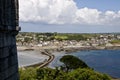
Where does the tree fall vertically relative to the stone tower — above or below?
below

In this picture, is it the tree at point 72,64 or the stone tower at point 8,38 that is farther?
the tree at point 72,64

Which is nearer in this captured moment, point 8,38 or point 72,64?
point 8,38

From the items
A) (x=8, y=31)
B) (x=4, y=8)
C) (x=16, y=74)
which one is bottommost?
(x=16, y=74)

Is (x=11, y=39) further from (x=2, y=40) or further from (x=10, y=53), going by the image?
(x=2, y=40)

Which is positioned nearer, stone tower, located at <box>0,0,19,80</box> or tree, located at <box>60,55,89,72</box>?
stone tower, located at <box>0,0,19,80</box>

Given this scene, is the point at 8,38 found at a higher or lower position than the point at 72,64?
higher

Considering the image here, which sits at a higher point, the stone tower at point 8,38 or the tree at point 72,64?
the stone tower at point 8,38

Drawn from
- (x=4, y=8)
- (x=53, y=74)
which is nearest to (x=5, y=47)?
(x=4, y=8)

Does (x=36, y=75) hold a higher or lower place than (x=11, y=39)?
lower
